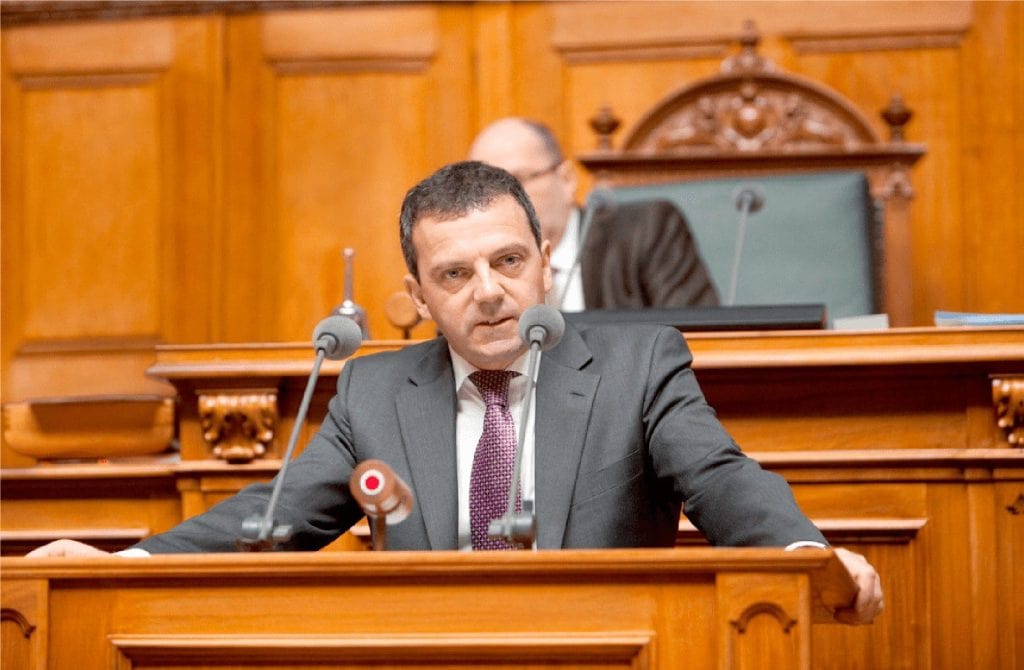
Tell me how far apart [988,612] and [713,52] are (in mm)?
2654

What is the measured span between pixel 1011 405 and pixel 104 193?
3.34 meters

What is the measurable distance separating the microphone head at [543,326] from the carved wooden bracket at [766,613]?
21.7 inches

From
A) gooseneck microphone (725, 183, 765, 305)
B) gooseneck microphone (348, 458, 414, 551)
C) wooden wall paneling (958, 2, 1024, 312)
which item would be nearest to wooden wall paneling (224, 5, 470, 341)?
gooseneck microphone (725, 183, 765, 305)

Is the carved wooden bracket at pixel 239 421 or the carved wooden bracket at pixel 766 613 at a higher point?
the carved wooden bracket at pixel 239 421

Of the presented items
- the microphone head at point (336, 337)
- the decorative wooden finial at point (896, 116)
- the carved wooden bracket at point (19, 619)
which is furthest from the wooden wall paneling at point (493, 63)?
the carved wooden bracket at point (19, 619)

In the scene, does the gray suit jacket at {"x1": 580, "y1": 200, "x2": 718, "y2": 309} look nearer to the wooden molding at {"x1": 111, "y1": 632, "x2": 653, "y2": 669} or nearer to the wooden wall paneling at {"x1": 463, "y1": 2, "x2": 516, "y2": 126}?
the wooden wall paneling at {"x1": 463, "y1": 2, "x2": 516, "y2": 126}

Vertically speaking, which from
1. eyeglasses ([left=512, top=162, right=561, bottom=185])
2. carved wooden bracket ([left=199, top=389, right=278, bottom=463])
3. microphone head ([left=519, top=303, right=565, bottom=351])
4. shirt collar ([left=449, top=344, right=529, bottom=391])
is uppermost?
eyeglasses ([left=512, top=162, right=561, bottom=185])

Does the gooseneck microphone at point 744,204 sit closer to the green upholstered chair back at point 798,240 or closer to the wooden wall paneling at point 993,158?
the green upholstered chair back at point 798,240

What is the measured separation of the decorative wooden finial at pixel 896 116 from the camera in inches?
160

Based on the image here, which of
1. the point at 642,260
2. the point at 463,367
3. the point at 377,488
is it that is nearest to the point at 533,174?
the point at 642,260

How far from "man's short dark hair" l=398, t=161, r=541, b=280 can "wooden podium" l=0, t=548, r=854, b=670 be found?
765 millimetres

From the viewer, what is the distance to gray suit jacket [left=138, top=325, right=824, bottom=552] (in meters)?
2.06

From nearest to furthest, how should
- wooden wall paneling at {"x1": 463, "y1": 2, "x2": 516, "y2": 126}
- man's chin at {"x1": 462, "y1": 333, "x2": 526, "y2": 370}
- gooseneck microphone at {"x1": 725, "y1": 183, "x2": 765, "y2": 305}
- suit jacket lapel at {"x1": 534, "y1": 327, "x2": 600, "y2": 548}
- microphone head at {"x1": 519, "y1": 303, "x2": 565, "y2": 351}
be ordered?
microphone head at {"x1": 519, "y1": 303, "x2": 565, "y2": 351}
suit jacket lapel at {"x1": 534, "y1": 327, "x2": 600, "y2": 548}
man's chin at {"x1": 462, "y1": 333, "x2": 526, "y2": 370}
gooseneck microphone at {"x1": 725, "y1": 183, "x2": 765, "y2": 305}
wooden wall paneling at {"x1": 463, "y1": 2, "x2": 516, "y2": 126}

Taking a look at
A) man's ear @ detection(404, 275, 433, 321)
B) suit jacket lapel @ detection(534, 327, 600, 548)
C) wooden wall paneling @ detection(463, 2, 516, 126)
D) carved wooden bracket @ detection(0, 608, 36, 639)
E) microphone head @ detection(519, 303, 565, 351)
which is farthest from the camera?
wooden wall paneling @ detection(463, 2, 516, 126)
